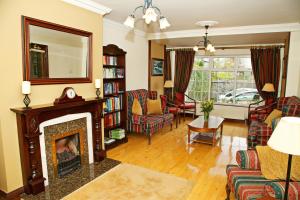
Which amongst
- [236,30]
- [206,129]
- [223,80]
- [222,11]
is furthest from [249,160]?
[223,80]

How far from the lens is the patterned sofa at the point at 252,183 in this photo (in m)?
1.75

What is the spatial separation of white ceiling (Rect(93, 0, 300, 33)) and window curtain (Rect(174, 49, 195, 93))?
2427mm

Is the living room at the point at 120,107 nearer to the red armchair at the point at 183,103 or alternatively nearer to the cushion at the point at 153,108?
the cushion at the point at 153,108

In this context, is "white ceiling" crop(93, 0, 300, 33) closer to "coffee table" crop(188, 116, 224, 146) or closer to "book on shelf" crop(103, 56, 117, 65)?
"book on shelf" crop(103, 56, 117, 65)

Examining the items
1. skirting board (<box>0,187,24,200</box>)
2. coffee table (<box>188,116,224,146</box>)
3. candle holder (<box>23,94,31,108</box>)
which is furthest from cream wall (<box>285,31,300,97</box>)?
skirting board (<box>0,187,24,200</box>)

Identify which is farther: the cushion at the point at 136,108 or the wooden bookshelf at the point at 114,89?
the cushion at the point at 136,108

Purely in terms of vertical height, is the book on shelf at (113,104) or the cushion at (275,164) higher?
the book on shelf at (113,104)

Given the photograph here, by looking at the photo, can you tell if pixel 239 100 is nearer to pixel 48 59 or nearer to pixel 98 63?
pixel 98 63

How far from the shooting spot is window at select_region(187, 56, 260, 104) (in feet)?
21.3

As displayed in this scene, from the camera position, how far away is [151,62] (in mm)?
5980

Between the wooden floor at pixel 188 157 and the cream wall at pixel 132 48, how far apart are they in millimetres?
1414

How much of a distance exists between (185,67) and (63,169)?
504 centimetres

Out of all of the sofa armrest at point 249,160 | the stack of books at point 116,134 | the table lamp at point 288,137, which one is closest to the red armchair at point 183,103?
the stack of books at point 116,134

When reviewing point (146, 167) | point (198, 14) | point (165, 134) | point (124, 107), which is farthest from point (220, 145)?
point (198, 14)
